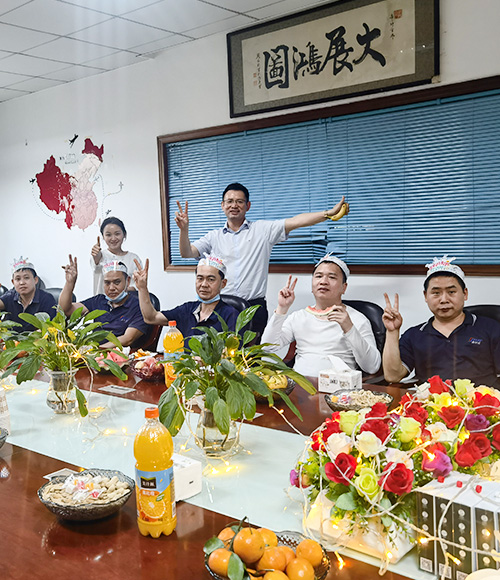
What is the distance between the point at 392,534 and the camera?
105 centimetres

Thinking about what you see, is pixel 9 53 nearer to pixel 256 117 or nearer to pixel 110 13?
pixel 110 13

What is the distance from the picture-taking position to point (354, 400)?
73.9 inches

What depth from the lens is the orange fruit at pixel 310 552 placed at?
0.97 metres

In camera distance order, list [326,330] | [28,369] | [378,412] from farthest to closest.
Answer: [326,330] < [28,369] < [378,412]

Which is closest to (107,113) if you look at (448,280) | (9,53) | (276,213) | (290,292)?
(9,53)

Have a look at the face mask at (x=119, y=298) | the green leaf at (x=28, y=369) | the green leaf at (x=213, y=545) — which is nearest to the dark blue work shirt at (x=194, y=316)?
the face mask at (x=119, y=298)

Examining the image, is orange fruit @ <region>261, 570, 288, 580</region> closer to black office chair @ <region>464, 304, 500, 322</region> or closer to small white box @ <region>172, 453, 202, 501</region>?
small white box @ <region>172, 453, 202, 501</region>

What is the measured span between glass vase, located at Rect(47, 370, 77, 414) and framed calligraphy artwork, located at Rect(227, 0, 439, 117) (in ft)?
8.65

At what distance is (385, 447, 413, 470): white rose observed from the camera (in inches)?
41.8

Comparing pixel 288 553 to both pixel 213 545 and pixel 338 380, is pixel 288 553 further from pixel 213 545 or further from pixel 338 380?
pixel 338 380

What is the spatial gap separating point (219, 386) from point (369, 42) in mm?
2838

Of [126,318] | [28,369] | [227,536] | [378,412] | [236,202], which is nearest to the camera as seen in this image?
[227,536]

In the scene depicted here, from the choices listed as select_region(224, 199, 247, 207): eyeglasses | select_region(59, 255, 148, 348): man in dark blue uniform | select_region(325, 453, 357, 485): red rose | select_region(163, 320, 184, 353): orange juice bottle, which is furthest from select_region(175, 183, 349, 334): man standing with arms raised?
select_region(325, 453, 357, 485): red rose

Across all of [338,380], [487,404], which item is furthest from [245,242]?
[487,404]
